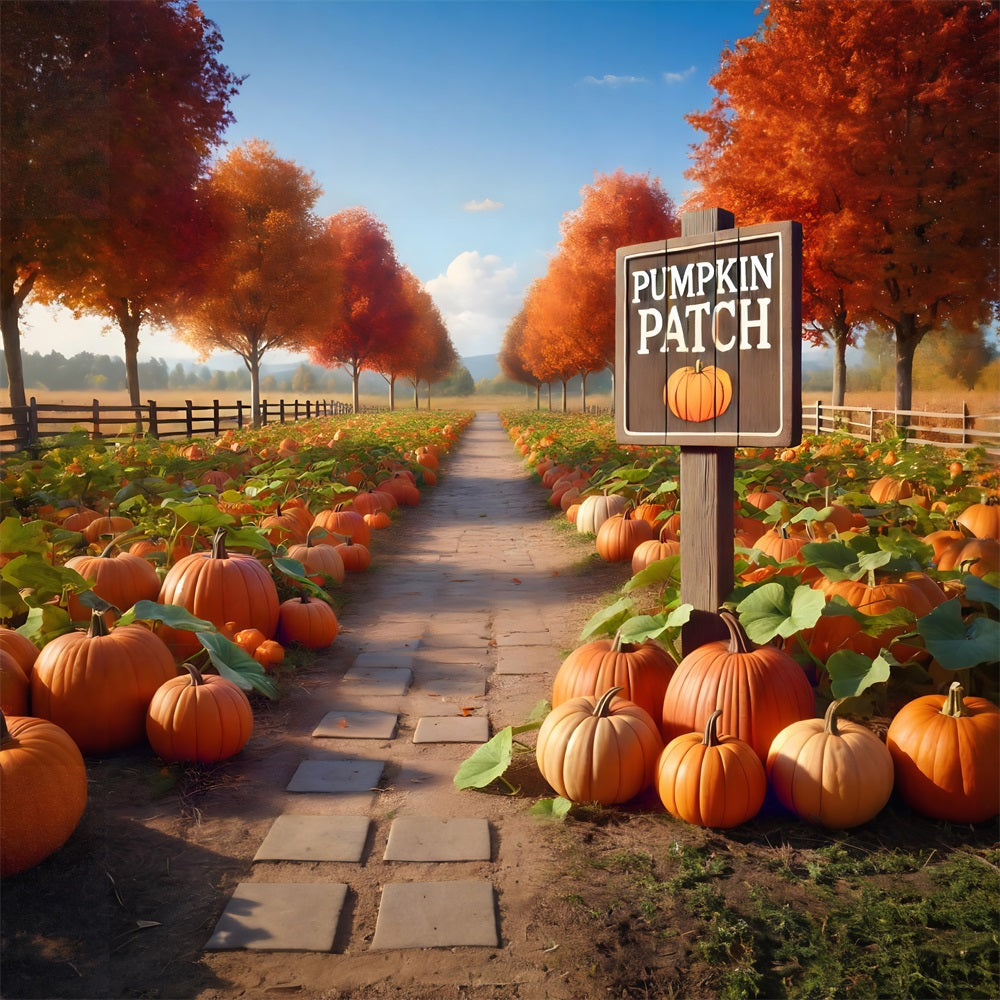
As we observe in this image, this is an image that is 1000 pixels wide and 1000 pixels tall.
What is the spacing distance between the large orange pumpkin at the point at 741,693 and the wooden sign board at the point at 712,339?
88 centimetres

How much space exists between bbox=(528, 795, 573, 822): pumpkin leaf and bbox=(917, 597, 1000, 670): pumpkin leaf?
59.1 inches

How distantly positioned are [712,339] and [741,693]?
1.51 metres

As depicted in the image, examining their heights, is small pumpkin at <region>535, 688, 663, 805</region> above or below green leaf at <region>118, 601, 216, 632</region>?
below

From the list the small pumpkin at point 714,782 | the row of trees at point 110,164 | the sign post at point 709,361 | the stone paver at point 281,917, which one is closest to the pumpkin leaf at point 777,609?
the sign post at point 709,361

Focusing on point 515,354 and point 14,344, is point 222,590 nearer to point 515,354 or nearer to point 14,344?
A: point 14,344

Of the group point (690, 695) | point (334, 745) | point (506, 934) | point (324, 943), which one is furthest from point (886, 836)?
point (334, 745)

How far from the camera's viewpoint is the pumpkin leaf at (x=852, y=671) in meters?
3.17

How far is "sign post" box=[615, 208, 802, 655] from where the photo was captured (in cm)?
351

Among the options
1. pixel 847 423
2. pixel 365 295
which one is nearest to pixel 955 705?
pixel 847 423

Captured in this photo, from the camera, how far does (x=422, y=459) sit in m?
15.2

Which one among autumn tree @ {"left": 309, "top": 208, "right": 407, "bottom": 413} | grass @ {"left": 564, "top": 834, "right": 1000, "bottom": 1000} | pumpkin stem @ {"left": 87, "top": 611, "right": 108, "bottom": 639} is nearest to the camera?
grass @ {"left": 564, "top": 834, "right": 1000, "bottom": 1000}

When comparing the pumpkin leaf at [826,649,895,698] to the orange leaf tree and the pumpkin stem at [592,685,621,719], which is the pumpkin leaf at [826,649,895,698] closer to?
the pumpkin stem at [592,685,621,719]

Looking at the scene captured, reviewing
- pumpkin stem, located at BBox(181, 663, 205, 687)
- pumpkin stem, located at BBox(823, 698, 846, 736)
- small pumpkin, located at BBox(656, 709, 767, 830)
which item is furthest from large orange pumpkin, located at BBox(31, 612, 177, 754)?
pumpkin stem, located at BBox(823, 698, 846, 736)

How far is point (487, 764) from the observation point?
3367mm
